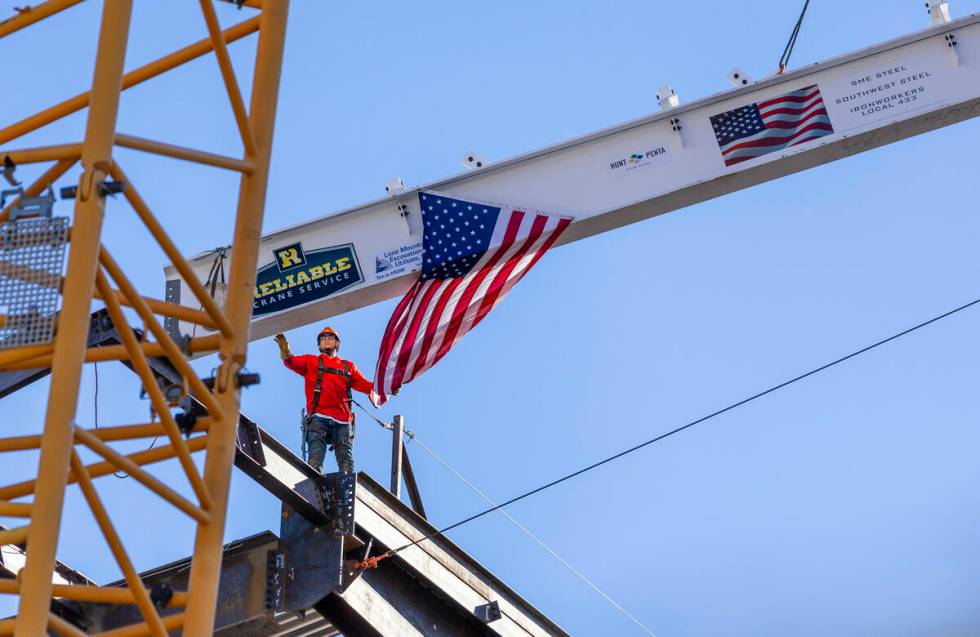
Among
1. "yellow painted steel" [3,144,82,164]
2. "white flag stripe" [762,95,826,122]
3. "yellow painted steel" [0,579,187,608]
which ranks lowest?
"yellow painted steel" [0,579,187,608]

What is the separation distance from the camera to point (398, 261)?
1312 centimetres

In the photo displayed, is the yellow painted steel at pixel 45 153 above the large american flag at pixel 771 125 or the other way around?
the other way around

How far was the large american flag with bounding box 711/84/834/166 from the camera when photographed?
12.9 m

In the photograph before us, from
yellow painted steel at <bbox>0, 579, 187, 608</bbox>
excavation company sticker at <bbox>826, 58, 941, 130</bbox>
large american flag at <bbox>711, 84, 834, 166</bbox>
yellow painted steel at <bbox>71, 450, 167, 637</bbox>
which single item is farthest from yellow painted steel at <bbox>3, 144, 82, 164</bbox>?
excavation company sticker at <bbox>826, 58, 941, 130</bbox>

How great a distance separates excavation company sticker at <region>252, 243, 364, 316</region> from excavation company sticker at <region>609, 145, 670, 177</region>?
2.59 meters

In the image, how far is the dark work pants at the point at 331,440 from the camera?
13367 mm

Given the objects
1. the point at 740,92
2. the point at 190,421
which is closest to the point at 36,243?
the point at 190,421

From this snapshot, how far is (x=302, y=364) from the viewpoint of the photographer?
1382 cm

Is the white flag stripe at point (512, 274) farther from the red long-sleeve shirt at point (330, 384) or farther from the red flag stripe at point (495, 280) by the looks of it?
the red long-sleeve shirt at point (330, 384)

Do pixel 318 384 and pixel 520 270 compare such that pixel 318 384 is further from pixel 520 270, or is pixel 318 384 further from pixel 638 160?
pixel 638 160

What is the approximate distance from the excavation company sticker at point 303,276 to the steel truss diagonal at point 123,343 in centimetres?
270

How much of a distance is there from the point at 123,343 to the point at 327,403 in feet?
16.3

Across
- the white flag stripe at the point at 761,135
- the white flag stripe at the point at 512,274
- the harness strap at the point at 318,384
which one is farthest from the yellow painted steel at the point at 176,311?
the white flag stripe at the point at 761,135

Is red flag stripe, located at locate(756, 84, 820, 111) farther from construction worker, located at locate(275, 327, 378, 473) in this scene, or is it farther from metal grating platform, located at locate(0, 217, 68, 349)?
metal grating platform, located at locate(0, 217, 68, 349)
